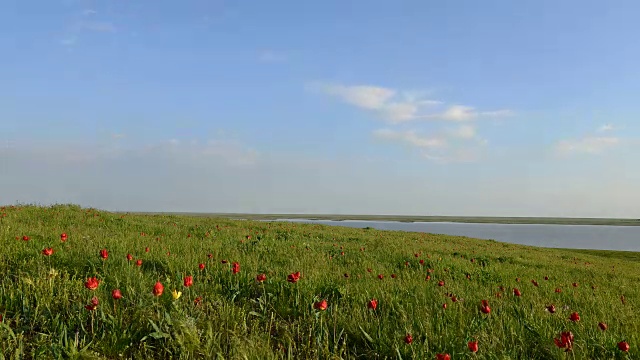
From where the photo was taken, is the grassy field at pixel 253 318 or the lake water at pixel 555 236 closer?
the grassy field at pixel 253 318

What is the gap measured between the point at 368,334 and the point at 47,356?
272 centimetres

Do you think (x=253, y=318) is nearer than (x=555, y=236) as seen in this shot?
Yes

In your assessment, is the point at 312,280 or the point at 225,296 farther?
the point at 312,280

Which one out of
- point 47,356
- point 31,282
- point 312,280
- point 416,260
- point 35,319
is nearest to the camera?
point 47,356

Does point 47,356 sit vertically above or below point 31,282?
below

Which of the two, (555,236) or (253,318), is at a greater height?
(253,318)

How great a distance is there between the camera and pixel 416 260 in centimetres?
946

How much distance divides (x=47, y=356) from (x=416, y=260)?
7.99m

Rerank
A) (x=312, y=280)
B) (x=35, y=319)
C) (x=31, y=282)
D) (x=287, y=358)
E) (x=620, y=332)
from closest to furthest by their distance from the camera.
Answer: (x=287, y=358) → (x=35, y=319) → (x=31, y=282) → (x=620, y=332) → (x=312, y=280)

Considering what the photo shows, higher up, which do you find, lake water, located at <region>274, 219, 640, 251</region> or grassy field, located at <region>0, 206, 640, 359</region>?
grassy field, located at <region>0, 206, 640, 359</region>

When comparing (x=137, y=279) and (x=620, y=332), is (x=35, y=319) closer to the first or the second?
(x=137, y=279)

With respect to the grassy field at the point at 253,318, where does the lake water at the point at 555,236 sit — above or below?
below

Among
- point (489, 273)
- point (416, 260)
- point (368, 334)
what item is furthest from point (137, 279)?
point (489, 273)

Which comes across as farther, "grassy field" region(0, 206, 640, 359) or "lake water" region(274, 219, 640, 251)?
"lake water" region(274, 219, 640, 251)
